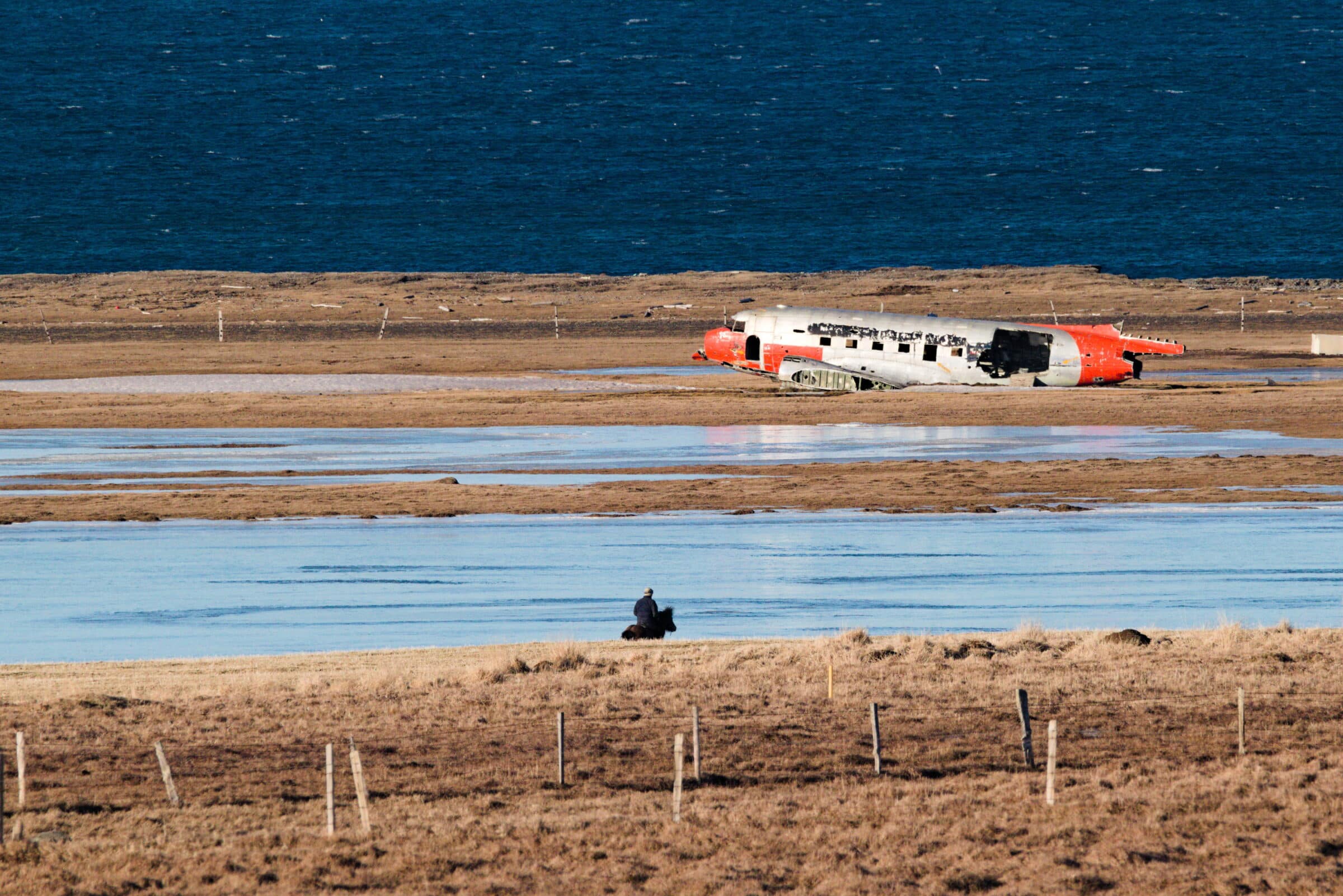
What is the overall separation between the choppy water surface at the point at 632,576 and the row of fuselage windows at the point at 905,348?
21.2 metres

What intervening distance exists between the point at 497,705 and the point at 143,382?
46165 millimetres

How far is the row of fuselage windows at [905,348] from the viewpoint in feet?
211

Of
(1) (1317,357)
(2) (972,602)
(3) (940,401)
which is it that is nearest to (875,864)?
(2) (972,602)

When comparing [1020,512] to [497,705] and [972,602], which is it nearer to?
[972,602]

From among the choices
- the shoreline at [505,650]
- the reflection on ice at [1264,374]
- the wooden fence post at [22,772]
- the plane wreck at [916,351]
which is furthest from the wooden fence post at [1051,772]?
the reflection on ice at [1264,374]

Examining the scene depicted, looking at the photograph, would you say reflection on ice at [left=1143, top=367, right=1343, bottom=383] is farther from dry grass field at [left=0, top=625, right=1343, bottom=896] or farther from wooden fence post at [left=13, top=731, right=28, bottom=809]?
wooden fence post at [left=13, top=731, right=28, bottom=809]

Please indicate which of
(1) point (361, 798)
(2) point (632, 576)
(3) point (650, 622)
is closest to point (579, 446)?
(2) point (632, 576)

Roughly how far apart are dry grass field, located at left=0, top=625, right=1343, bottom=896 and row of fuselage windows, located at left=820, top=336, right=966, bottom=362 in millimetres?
33882

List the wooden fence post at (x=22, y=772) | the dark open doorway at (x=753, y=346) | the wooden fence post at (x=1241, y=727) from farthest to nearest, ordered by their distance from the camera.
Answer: the dark open doorway at (x=753, y=346) < the wooden fence post at (x=1241, y=727) < the wooden fence post at (x=22, y=772)

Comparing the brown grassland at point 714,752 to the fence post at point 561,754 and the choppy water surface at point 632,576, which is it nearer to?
the fence post at point 561,754

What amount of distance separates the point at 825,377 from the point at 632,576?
2896 centimetres

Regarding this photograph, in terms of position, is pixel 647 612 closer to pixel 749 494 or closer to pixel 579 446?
pixel 749 494

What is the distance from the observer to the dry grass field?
18812 millimetres

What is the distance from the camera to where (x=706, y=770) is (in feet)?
75.7
